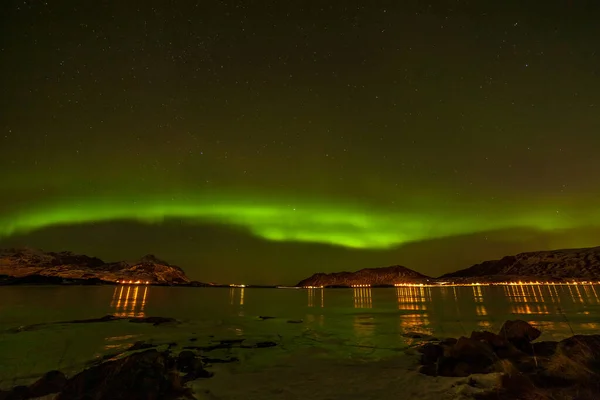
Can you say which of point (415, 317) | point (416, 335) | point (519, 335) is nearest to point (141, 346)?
point (416, 335)

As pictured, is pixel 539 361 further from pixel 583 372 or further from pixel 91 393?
pixel 91 393

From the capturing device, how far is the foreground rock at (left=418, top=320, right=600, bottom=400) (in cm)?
1049

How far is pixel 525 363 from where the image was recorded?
47.1ft

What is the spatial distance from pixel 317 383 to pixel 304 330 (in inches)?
691

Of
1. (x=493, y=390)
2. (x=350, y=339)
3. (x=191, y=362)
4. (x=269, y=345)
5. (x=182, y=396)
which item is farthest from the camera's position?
(x=350, y=339)

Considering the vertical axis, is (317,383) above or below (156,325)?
below

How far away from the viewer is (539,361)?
14492 millimetres

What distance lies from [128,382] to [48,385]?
2.79 metres

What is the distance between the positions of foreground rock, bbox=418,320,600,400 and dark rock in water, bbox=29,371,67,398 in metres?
12.5

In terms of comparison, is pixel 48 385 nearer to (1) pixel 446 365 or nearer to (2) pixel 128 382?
(2) pixel 128 382

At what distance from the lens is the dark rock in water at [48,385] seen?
11.8 metres

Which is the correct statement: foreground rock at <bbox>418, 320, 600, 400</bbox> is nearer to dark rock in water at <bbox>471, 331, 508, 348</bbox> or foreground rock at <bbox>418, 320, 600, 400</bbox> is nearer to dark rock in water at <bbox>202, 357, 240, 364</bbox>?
dark rock in water at <bbox>471, 331, 508, 348</bbox>

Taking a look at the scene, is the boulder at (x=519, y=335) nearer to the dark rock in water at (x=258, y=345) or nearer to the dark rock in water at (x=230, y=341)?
the dark rock in water at (x=258, y=345)

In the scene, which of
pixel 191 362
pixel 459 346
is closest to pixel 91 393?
pixel 191 362
